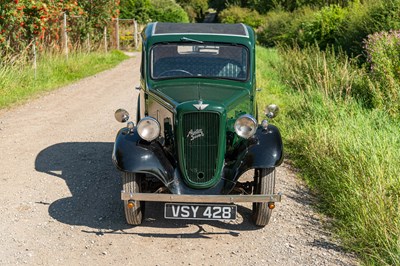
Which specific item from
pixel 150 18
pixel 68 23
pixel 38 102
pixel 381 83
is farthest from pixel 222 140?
pixel 150 18

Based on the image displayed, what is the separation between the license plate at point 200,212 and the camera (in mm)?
5406

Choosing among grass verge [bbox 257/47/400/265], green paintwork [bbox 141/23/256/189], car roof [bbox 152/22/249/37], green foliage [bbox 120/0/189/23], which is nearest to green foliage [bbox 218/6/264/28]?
green foliage [bbox 120/0/189/23]

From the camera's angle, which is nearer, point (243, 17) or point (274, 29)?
point (274, 29)

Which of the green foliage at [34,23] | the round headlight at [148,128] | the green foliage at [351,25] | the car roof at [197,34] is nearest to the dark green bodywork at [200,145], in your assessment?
the round headlight at [148,128]

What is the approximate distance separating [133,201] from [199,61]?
1951 millimetres

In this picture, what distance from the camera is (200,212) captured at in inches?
213

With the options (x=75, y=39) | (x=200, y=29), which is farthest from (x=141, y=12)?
(x=200, y=29)

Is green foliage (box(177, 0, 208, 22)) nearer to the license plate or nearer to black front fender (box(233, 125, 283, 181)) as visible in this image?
black front fender (box(233, 125, 283, 181))

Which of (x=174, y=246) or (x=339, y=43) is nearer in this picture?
(x=174, y=246)

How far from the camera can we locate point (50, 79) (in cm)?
1579

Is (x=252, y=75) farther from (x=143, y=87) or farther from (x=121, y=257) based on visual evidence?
(x=121, y=257)

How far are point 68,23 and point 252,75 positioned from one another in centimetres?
1529

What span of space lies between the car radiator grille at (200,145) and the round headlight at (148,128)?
0.29 m

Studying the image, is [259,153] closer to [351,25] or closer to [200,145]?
[200,145]
